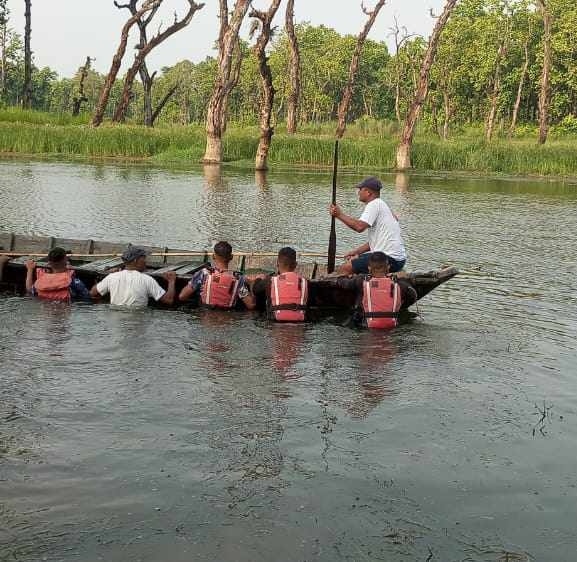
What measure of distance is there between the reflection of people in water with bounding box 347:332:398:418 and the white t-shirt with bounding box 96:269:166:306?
Answer: 2720mm

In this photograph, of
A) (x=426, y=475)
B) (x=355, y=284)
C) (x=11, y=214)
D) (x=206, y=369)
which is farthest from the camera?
(x=11, y=214)

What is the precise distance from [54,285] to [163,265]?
5.60ft

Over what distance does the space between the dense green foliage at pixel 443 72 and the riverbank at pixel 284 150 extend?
28.6 ft

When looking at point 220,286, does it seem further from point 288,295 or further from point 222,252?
point 288,295

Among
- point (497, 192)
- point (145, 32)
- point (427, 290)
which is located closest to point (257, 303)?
point (427, 290)

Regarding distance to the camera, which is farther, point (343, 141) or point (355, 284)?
point (343, 141)

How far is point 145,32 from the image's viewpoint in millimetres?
39188

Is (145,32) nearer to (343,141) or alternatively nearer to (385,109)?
(343,141)

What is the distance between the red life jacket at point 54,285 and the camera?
34.8 feet

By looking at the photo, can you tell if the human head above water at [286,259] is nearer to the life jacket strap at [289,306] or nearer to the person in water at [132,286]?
the life jacket strap at [289,306]

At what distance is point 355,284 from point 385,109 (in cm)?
7124

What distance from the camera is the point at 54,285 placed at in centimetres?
1063

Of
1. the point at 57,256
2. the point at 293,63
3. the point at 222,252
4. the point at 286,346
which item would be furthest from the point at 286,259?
the point at 293,63

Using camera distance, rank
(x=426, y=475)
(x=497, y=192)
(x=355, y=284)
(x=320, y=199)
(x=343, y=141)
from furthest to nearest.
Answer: (x=343, y=141) → (x=497, y=192) → (x=320, y=199) → (x=355, y=284) → (x=426, y=475)
